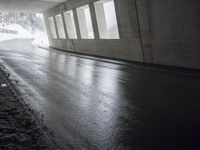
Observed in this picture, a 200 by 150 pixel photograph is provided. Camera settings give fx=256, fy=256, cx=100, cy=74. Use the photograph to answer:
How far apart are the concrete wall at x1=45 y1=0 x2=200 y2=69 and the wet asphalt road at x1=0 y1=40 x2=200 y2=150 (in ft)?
5.86

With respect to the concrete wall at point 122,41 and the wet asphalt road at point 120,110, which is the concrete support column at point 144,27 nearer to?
the concrete wall at point 122,41

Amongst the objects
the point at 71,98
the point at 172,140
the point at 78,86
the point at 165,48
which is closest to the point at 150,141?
the point at 172,140

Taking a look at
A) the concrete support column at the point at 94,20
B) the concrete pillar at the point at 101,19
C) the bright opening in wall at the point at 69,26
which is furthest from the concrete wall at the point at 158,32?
the bright opening in wall at the point at 69,26

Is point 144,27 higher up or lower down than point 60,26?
lower down

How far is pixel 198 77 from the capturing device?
959cm

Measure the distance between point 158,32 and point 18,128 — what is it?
961cm

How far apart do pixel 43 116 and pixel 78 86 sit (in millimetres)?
3328

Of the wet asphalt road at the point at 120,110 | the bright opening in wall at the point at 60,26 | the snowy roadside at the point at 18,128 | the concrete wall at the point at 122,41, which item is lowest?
the wet asphalt road at the point at 120,110

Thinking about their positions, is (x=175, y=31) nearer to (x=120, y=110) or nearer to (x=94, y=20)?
(x=120, y=110)

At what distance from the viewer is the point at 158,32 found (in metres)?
12.9

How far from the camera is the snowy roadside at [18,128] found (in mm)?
4250

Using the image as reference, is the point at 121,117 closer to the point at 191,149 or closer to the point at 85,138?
the point at 85,138

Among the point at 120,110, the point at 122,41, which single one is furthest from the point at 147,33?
the point at 120,110

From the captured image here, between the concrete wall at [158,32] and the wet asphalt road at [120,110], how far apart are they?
5.86 feet
